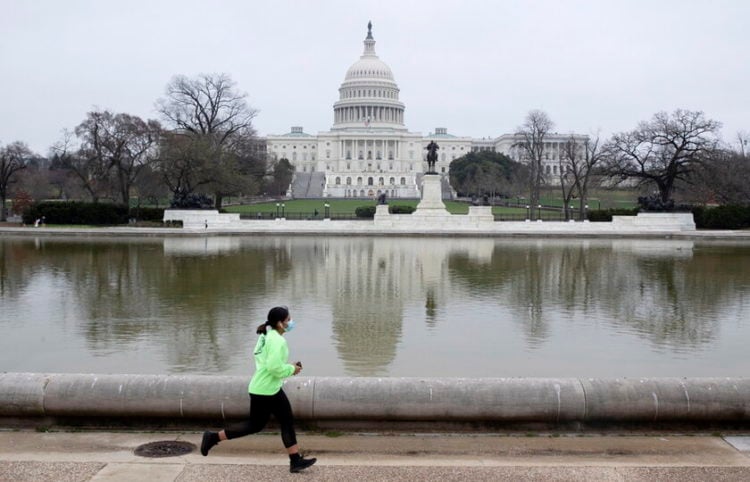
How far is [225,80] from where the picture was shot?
197 ft

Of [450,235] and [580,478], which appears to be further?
[450,235]

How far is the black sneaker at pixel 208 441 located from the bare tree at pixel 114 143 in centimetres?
4673

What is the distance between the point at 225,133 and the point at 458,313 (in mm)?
47490

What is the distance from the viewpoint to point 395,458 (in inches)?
251

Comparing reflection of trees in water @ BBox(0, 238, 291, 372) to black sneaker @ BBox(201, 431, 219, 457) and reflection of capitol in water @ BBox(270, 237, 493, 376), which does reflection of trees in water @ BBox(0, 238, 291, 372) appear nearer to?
reflection of capitol in water @ BBox(270, 237, 493, 376)

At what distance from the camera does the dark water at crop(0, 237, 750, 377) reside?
10688mm

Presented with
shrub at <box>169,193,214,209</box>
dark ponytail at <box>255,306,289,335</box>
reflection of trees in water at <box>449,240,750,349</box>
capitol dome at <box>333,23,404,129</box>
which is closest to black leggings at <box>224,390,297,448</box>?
dark ponytail at <box>255,306,289,335</box>

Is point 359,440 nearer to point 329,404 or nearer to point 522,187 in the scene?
point 329,404

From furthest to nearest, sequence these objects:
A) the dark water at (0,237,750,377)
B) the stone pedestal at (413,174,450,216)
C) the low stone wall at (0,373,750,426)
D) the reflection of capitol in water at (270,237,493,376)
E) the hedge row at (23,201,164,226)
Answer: the stone pedestal at (413,174,450,216)
the hedge row at (23,201,164,226)
the reflection of capitol in water at (270,237,493,376)
the dark water at (0,237,750,377)
the low stone wall at (0,373,750,426)

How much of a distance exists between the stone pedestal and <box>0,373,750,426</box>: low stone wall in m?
42.0

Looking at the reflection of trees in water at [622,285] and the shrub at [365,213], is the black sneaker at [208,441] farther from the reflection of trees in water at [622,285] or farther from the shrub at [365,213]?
the shrub at [365,213]

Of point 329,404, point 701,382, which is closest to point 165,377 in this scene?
point 329,404

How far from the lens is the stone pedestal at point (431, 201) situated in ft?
162

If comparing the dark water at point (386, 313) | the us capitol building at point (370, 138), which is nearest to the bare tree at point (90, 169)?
the dark water at point (386, 313)
